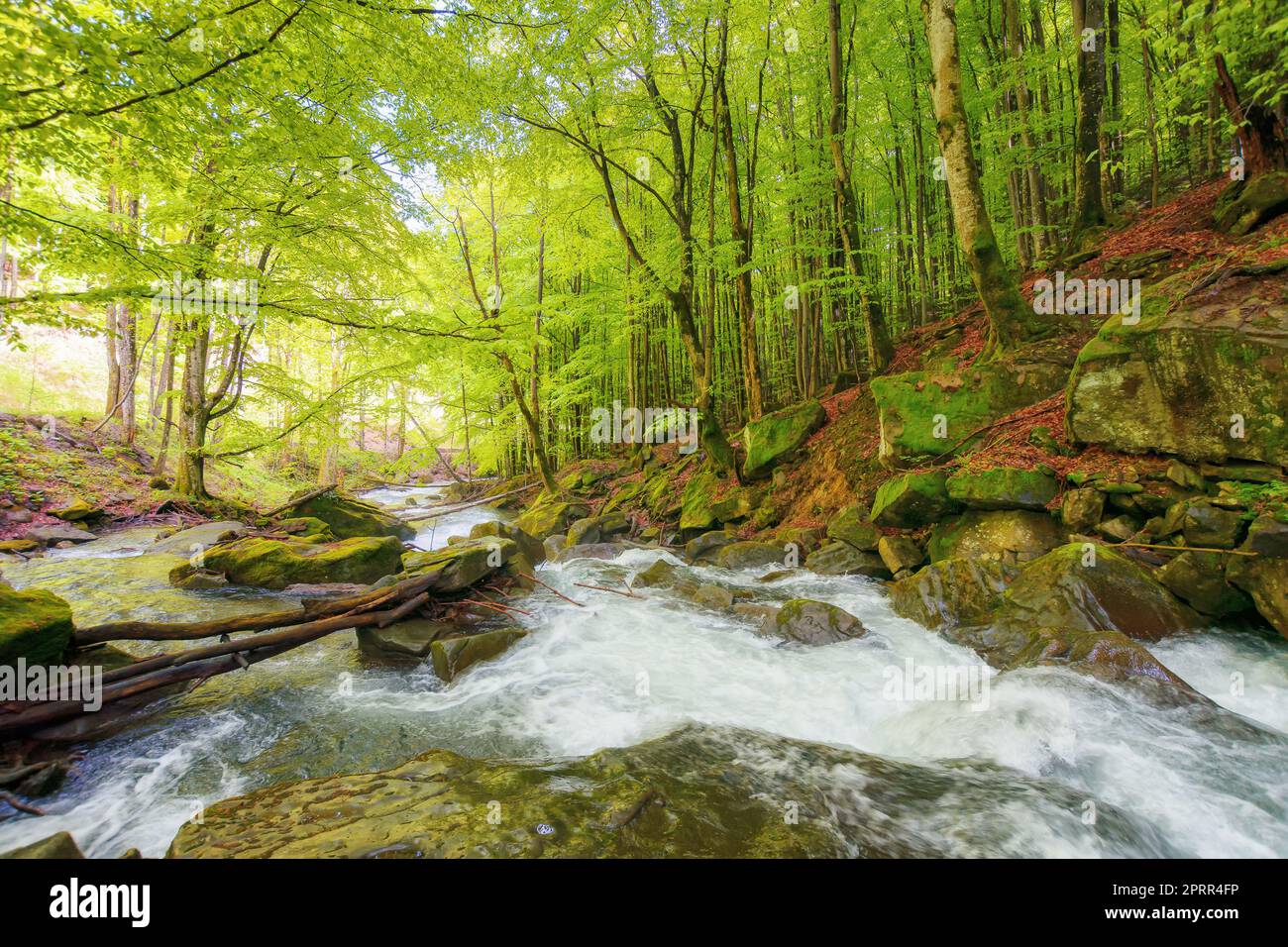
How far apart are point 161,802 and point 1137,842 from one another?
5.88 metres

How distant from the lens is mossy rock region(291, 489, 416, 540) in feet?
37.5

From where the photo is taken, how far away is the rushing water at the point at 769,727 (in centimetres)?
292

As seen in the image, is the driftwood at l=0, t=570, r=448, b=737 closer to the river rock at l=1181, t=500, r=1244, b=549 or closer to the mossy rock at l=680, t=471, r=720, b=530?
the mossy rock at l=680, t=471, r=720, b=530

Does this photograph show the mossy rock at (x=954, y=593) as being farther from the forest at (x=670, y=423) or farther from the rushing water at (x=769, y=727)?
the rushing water at (x=769, y=727)

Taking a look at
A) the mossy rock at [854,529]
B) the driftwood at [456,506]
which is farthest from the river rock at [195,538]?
the mossy rock at [854,529]

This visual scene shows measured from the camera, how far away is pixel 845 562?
26.9 ft

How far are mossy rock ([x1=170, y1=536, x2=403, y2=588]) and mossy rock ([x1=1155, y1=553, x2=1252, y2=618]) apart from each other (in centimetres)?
998

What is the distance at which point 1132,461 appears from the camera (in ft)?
18.3

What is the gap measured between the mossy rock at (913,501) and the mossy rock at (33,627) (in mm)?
9216

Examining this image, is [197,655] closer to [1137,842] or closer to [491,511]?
[1137,842]

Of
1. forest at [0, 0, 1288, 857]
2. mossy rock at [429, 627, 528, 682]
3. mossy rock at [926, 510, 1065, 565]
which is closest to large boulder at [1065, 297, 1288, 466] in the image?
forest at [0, 0, 1288, 857]

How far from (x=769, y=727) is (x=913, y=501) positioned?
4695mm

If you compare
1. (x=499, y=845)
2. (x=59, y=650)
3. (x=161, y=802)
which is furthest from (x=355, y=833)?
(x=59, y=650)
